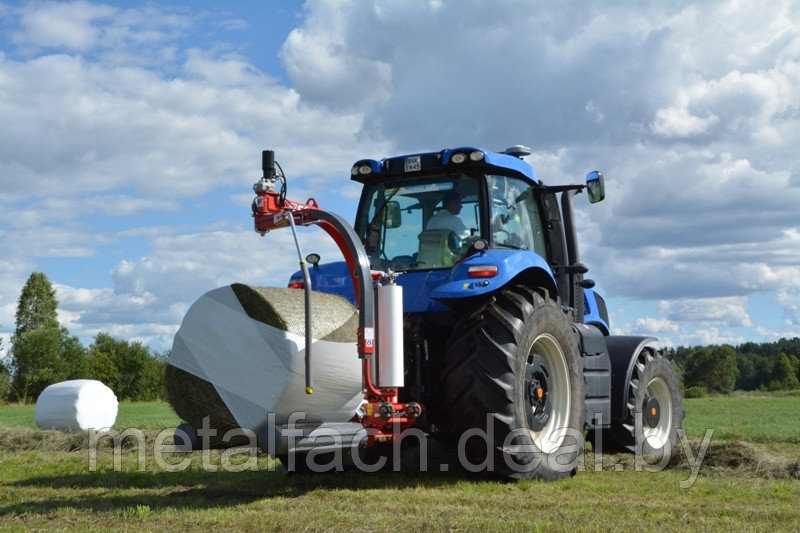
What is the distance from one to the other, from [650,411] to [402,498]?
14.6 feet

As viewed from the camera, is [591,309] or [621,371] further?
[591,309]

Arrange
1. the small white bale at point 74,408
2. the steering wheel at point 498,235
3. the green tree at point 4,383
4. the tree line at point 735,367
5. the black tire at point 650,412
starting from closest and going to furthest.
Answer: the steering wheel at point 498,235, the black tire at point 650,412, the small white bale at point 74,408, the green tree at point 4,383, the tree line at point 735,367

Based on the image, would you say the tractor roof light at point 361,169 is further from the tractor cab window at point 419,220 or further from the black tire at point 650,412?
the black tire at point 650,412

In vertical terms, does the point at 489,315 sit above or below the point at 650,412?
above

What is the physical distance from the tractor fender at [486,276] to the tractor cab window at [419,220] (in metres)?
0.52

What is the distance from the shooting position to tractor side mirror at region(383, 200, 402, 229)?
27.2ft

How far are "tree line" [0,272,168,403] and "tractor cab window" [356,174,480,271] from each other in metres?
55.8

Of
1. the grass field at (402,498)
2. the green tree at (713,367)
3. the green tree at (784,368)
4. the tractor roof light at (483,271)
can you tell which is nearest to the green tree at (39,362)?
the green tree at (713,367)

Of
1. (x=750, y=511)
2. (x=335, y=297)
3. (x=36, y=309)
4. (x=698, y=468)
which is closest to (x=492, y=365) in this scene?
(x=335, y=297)

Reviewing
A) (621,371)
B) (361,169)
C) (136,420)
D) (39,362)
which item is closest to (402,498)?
(361,169)

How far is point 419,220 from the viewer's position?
816 cm

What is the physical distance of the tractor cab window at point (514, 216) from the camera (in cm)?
806

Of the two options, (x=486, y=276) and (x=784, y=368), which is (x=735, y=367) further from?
(x=486, y=276)

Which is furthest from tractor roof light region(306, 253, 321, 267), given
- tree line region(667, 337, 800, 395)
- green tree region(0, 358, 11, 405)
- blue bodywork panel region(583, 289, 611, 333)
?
tree line region(667, 337, 800, 395)
